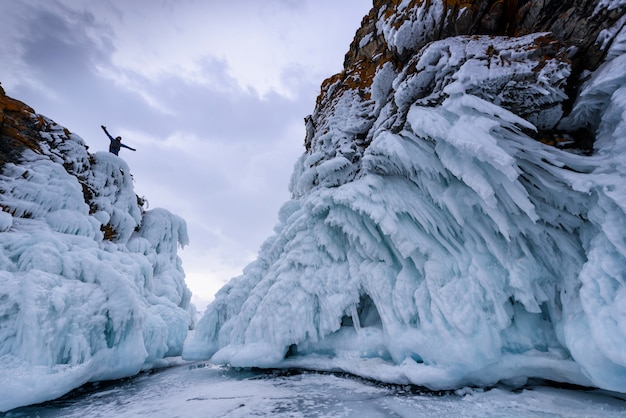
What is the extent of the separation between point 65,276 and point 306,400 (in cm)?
728

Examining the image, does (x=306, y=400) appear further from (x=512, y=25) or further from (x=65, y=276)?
(x=512, y=25)

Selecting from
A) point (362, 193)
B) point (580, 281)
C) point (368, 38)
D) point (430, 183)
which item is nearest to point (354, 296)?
point (362, 193)

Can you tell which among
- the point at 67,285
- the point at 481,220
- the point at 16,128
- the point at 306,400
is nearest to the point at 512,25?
the point at 481,220

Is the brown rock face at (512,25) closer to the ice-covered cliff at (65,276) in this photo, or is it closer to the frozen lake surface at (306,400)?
the frozen lake surface at (306,400)

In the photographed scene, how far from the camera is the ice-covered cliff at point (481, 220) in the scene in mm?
4438

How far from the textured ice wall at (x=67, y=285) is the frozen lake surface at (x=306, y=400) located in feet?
2.18

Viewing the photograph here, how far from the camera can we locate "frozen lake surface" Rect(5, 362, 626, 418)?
4.20m

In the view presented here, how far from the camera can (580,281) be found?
457 centimetres

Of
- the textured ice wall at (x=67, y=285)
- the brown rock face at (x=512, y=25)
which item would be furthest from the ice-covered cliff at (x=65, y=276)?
the brown rock face at (x=512, y=25)

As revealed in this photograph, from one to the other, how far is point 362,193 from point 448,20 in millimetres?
4790

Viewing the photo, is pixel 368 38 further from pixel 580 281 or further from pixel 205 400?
pixel 205 400

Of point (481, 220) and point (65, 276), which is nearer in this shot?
point (481, 220)

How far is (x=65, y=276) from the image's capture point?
755 centimetres

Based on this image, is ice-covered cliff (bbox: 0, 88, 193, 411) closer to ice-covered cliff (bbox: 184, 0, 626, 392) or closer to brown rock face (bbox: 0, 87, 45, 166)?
brown rock face (bbox: 0, 87, 45, 166)
